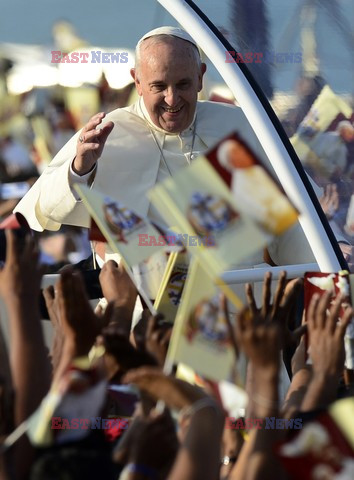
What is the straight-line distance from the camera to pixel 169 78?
532cm

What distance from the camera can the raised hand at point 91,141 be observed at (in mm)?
4867

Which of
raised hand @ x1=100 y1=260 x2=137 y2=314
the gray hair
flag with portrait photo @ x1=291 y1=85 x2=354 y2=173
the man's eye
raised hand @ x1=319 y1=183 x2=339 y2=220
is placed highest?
the gray hair

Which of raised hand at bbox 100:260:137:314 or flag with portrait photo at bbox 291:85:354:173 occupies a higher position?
flag with portrait photo at bbox 291:85:354:173

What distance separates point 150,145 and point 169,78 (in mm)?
480

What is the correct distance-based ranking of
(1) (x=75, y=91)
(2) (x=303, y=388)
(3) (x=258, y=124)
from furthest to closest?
(1) (x=75, y=91), (3) (x=258, y=124), (2) (x=303, y=388)

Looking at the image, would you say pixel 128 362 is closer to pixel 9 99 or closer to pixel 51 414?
pixel 51 414

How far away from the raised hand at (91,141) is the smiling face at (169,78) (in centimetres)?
48

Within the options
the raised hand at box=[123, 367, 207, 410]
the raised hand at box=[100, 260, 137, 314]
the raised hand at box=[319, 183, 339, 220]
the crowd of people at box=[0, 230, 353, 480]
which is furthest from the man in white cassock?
the raised hand at box=[123, 367, 207, 410]

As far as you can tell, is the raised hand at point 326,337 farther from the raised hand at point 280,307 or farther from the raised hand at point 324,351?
the raised hand at point 280,307

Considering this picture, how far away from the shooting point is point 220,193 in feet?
11.1

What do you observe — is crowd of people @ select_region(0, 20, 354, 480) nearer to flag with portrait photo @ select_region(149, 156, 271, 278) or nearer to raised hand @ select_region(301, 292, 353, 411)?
raised hand @ select_region(301, 292, 353, 411)

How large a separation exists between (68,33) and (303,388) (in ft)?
23.2

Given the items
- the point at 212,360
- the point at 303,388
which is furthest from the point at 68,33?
the point at 212,360

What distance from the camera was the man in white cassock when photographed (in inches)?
210
